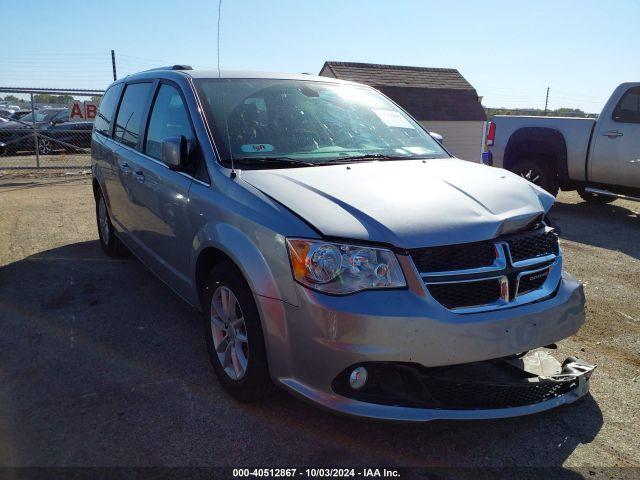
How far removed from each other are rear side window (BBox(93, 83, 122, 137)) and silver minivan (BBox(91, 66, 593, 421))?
181 cm

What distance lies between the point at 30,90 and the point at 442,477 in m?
13.0

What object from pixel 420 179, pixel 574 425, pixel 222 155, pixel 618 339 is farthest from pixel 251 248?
pixel 618 339

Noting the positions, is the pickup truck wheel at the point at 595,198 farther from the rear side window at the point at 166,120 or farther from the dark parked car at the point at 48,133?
the dark parked car at the point at 48,133

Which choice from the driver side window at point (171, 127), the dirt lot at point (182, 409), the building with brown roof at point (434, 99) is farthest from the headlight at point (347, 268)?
the building with brown roof at point (434, 99)

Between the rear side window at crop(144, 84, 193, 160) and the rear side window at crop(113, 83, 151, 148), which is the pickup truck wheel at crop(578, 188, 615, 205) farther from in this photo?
the rear side window at crop(144, 84, 193, 160)

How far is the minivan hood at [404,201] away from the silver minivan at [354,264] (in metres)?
0.01

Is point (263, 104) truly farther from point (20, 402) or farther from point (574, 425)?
point (574, 425)

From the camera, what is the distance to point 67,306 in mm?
4676

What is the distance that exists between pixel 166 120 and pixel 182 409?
6.69 feet

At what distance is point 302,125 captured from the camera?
3797mm

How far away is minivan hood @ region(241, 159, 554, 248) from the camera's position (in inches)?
103

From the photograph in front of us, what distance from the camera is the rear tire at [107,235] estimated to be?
590 cm

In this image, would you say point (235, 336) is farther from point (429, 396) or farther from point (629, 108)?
point (629, 108)

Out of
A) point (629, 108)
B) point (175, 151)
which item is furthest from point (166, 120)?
point (629, 108)
